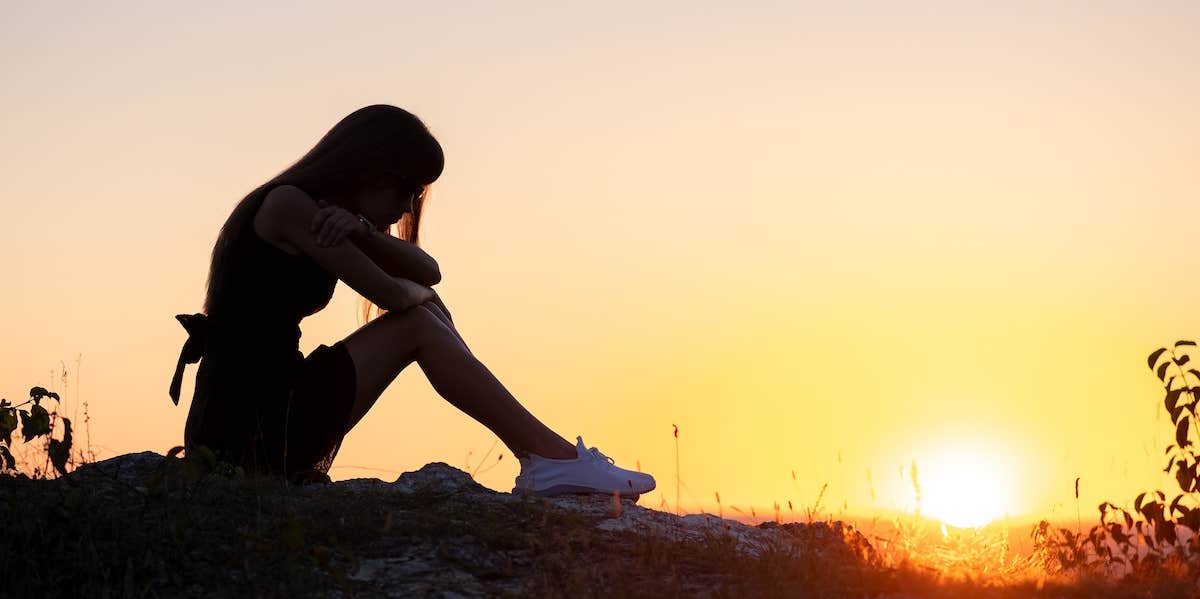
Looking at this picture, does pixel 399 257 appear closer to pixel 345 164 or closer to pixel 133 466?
pixel 345 164

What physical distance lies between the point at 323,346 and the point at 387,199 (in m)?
0.76

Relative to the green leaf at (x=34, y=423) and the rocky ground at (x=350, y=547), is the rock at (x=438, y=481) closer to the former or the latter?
the rocky ground at (x=350, y=547)

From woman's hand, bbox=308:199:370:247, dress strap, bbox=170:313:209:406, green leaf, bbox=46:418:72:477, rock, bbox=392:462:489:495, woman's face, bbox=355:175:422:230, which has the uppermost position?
woman's face, bbox=355:175:422:230

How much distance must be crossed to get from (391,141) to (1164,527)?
13.9ft

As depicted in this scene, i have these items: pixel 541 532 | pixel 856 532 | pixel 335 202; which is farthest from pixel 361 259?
pixel 856 532

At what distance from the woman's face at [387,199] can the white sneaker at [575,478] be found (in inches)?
53.0

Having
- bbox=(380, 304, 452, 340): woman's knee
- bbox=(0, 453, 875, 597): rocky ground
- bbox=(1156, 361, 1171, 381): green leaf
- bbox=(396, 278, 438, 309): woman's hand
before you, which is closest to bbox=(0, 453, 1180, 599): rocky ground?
bbox=(0, 453, 875, 597): rocky ground

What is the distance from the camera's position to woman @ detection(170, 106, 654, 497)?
5828 millimetres

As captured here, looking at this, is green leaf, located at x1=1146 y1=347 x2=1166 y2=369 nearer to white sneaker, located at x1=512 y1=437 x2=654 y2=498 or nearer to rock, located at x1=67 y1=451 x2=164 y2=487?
white sneaker, located at x1=512 y1=437 x2=654 y2=498

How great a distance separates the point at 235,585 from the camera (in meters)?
4.51

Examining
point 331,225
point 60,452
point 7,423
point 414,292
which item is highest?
point 331,225

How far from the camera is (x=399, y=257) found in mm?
6176

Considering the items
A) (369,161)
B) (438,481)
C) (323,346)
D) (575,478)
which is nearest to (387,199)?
(369,161)

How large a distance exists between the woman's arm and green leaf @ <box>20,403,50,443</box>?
1568 millimetres
